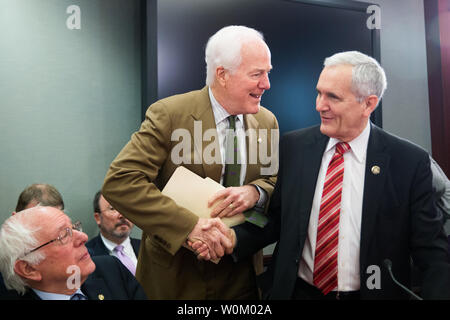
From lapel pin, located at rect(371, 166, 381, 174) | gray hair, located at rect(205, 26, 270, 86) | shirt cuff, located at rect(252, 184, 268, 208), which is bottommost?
shirt cuff, located at rect(252, 184, 268, 208)

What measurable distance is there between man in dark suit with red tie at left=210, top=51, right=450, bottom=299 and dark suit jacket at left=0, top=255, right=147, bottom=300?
1.56 ft

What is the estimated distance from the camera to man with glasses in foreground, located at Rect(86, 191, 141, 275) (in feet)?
9.87

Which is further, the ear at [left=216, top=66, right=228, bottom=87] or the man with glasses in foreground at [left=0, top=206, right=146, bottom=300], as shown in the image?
the ear at [left=216, top=66, right=228, bottom=87]

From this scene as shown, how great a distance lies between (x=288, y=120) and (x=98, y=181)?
1.36 metres

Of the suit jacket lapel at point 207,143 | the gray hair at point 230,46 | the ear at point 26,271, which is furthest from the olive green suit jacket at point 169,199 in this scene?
the ear at point 26,271

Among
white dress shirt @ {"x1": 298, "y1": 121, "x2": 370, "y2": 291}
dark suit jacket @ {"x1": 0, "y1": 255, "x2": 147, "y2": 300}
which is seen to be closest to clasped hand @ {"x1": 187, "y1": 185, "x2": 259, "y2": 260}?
white dress shirt @ {"x1": 298, "y1": 121, "x2": 370, "y2": 291}

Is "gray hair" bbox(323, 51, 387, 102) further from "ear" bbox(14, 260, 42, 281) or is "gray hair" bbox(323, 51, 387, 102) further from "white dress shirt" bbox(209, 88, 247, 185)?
"ear" bbox(14, 260, 42, 281)

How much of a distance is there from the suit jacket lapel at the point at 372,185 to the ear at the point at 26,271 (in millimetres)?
1094

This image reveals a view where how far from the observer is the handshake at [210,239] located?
158cm

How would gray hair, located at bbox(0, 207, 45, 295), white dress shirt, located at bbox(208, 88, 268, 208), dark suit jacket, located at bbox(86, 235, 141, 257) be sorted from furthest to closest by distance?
1. dark suit jacket, located at bbox(86, 235, 141, 257)
2. white dress shirt, located at bbox(208, 88, 268, 208)
3. gray hair, located at bbox(0, 207, 45, 295)

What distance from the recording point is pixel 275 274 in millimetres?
1588

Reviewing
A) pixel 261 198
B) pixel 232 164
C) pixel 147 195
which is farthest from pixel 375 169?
pixel 147 195

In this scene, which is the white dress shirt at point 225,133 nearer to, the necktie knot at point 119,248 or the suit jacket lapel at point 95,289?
the suit jacket lapel at point 95,289

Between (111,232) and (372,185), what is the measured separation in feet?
6.44
